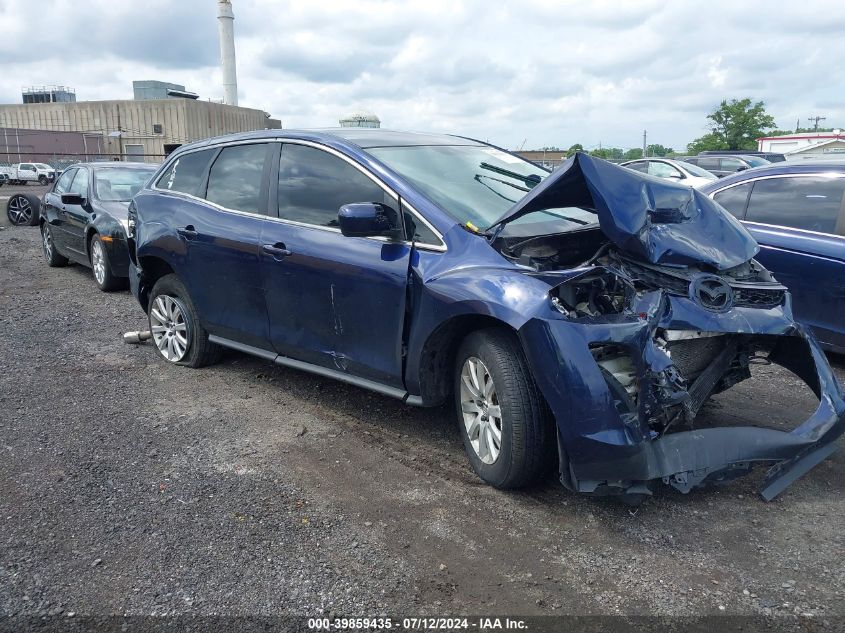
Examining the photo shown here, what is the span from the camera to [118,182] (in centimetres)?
973

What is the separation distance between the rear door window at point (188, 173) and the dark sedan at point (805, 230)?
4.32m

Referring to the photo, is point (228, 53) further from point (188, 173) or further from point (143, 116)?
point (188, 173)

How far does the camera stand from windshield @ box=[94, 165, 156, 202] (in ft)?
31.3

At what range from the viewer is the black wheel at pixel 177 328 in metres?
5.70

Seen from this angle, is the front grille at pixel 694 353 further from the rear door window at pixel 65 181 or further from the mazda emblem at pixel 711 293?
the rear door window at pixel 65 181

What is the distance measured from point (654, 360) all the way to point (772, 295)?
3.12 feet

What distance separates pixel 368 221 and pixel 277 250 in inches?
38.3

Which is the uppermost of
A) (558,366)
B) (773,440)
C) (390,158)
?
(390,158)

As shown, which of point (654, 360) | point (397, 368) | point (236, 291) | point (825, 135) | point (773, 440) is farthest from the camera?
point (825, 135)

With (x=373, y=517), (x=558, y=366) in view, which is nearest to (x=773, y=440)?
(x=558, y=366)

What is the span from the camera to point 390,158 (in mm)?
4398

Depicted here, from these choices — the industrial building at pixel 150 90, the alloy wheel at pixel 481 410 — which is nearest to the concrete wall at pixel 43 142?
the industrial building at pixel 150 90

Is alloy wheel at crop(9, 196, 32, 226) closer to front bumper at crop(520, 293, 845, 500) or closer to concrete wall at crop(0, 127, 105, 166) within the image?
front bumper at crop(520, 293, 845, 500)

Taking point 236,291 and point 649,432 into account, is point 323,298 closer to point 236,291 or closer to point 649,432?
point 236,291
